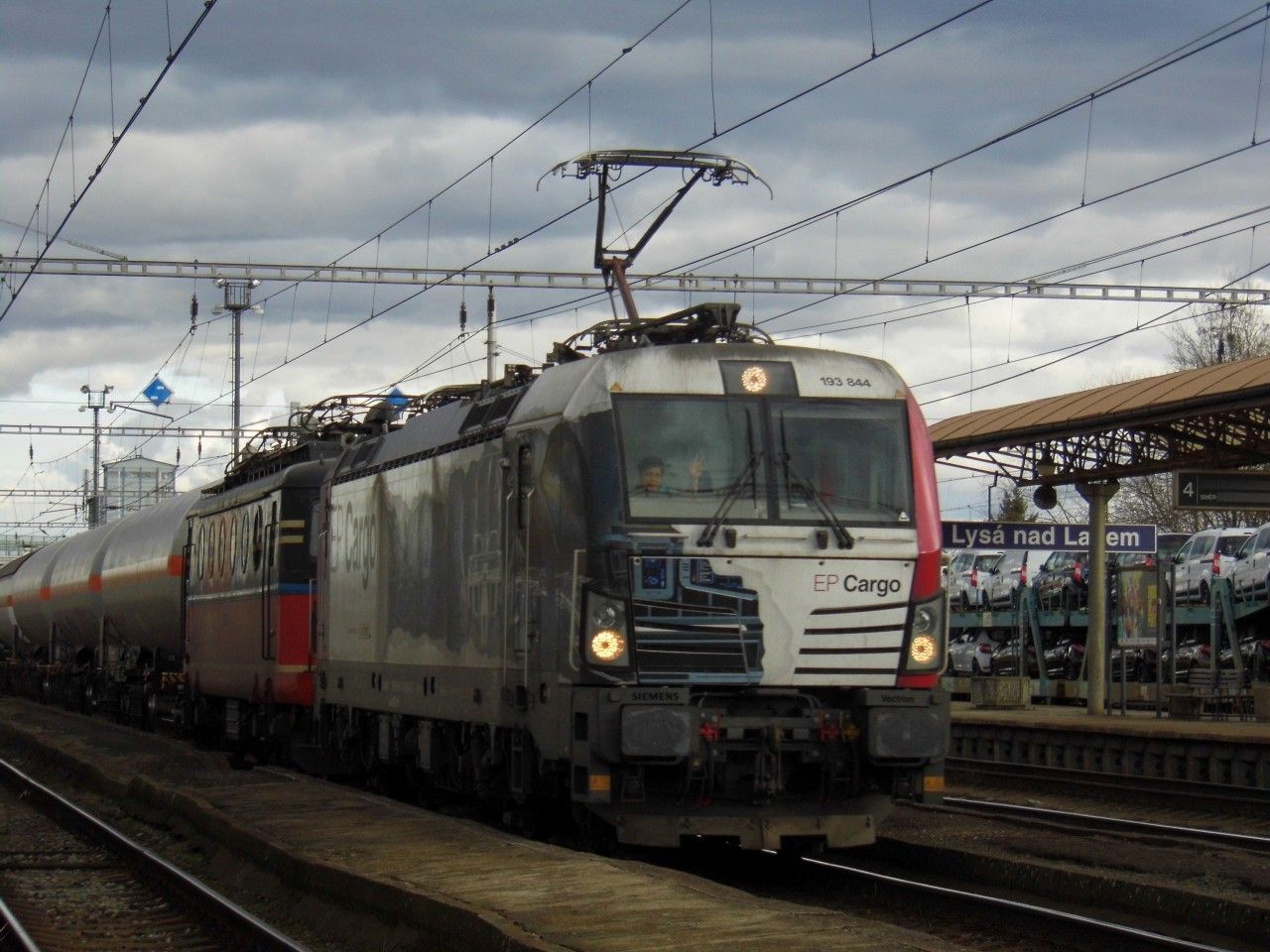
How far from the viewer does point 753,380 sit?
11898 millimetres

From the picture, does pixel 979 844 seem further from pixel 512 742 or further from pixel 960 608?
pixel 960 608

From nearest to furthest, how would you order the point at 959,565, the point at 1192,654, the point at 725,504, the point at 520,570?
1. the point at 725,504
2. the point at 520,570
3. the point at 1192,654
4. the point at 959,565

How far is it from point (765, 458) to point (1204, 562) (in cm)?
2044

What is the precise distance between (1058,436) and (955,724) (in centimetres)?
459

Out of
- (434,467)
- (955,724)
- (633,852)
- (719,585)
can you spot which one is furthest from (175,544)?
(719,585)

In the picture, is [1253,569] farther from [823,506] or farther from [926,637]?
[823,506]

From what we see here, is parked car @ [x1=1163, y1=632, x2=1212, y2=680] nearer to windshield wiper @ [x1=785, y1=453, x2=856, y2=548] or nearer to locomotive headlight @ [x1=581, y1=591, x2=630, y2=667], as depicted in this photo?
windshield wiper @ [x1=785, y1=453, x2=856, y2=548]

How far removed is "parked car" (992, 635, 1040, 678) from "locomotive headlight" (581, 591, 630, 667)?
2624cm

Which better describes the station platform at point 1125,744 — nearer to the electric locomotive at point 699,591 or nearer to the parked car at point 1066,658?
the electric locomotive at point 699,591

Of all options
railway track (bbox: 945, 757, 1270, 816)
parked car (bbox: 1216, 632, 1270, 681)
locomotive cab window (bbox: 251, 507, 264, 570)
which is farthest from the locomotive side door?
parked car (bbox: 1216, 632, 1270, 681)

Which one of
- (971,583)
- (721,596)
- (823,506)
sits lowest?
(721,596)

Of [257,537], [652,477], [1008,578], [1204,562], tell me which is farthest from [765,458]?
[1008,578]

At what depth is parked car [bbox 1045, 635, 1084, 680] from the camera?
34.4 m

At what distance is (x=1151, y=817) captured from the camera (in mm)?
16703
